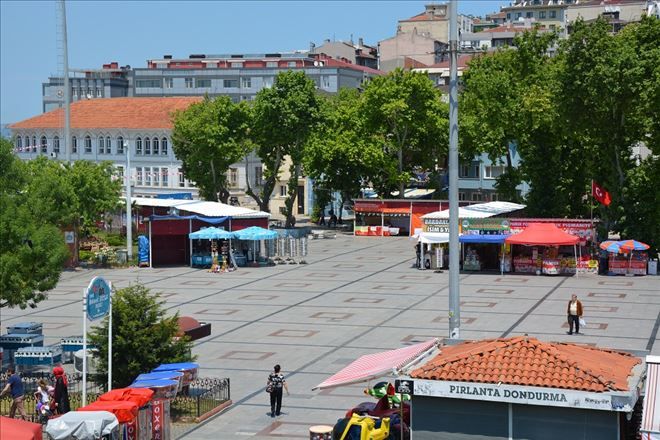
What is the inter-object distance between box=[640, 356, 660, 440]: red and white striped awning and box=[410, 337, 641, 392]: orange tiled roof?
0.37 metres

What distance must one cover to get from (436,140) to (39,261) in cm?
4791

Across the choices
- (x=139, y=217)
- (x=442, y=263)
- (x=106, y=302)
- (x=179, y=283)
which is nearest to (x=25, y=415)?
(x=106, y=302)

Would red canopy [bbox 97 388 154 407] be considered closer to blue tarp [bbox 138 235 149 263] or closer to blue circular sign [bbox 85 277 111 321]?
blue circular sign [bbox 85 277 111 321]

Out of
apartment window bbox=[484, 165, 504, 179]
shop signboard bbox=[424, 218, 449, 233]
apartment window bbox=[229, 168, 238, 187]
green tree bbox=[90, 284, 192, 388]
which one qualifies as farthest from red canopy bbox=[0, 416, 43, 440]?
apartment window bbox=[229, 168, 238, 187]

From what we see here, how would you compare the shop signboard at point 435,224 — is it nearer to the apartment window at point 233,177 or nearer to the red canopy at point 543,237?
the red canopy at point 543,237

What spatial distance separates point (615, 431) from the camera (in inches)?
645

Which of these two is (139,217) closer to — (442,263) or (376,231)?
(376,231)

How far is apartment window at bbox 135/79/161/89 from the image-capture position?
118938 millimetres

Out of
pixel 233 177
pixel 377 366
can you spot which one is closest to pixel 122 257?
pixel 233 177

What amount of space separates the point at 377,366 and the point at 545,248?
32.1 metres

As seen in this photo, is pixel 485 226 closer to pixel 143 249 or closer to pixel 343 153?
pixel 143 249

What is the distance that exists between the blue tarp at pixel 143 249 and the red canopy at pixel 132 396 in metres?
33.2

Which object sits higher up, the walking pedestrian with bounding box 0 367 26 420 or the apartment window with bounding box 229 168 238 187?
the apartment window with bounding box 229 168 238 187

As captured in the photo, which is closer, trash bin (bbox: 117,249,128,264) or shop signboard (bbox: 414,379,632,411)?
shop signboard (bbox: 414,379,632,411)
